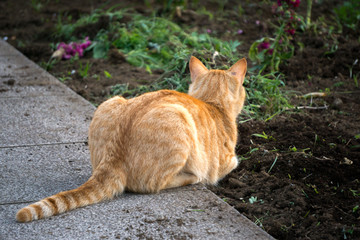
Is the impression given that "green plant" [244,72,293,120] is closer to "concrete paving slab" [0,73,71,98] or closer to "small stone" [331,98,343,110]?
"small stone" [331,98,343,110]

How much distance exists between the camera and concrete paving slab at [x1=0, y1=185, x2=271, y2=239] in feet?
10.3

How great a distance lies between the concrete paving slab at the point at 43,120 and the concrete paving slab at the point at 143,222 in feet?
5.24

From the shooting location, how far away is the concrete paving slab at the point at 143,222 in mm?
3141

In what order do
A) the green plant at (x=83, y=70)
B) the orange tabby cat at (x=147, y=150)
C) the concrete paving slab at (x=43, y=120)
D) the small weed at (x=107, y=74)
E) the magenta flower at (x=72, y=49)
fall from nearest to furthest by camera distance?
the orange tabby cat at (x=147, y=150) → the concrete paving slab at (x=43, y=120) → the small weed at (x=107, y=74) → the green plant at (x=83, y=70) → the magenta flower at (x=72, y=49)

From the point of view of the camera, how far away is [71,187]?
388 centimetres

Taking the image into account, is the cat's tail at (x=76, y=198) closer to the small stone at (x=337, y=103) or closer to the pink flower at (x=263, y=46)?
the small stone at (x=337, y=103)

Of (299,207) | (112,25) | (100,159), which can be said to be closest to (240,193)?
(299,207)

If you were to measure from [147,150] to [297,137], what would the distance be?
189 cm

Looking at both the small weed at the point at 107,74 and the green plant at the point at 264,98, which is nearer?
the green plant at the point at 264,98

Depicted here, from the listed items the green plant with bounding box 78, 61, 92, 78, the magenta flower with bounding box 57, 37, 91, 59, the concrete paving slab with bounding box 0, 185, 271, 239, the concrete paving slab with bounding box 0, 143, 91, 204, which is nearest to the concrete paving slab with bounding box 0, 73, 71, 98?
the green plant with bounding box 78, 61, 92, 78

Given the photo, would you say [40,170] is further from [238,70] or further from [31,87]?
Answer: [31,87]

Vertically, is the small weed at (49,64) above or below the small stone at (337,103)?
below

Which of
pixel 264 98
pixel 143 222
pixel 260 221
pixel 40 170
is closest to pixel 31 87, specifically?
pixel 40 170

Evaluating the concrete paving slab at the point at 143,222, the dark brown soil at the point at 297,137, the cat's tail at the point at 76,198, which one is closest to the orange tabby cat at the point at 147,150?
the cat's tail at the point at 76,198
